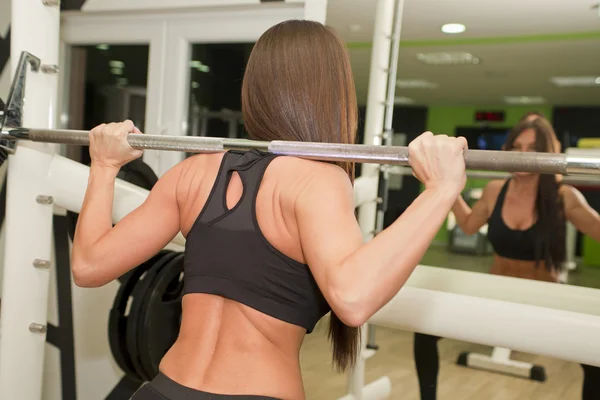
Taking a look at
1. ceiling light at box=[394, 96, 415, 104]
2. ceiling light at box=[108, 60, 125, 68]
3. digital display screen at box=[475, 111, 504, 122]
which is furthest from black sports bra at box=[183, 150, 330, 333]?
digital display screen at box=[475, 111, 504, 122]

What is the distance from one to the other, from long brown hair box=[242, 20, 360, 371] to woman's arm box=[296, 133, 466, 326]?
0.56 feet

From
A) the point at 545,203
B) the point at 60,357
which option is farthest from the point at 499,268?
the point at 60,357

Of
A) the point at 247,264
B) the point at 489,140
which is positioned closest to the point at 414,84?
the point at 489,140

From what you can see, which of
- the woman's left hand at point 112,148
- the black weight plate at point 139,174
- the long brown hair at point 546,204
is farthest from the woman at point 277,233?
the long brown hair at point 546,204

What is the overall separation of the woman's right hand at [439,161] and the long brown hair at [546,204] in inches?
80.8

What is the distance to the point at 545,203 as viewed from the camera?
9.22ft

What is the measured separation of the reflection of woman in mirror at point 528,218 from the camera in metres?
2.79

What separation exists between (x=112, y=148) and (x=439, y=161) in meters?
0.76

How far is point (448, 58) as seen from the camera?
11.5ft

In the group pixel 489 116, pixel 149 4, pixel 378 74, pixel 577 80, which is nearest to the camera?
pixel 378 74

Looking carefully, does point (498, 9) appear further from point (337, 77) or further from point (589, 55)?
point (337, 77)

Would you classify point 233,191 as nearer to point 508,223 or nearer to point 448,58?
point 508,223

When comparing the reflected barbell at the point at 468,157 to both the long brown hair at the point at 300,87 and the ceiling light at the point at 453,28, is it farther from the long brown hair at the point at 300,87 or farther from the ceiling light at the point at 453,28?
the ceiling light at the point at 453,28

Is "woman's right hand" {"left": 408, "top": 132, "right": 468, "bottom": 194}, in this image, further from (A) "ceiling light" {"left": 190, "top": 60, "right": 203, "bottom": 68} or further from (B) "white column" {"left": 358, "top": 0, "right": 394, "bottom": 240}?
(A) "ceiling light" {"left": 190, "top": 60, "right": 203, "bottom": 68}
